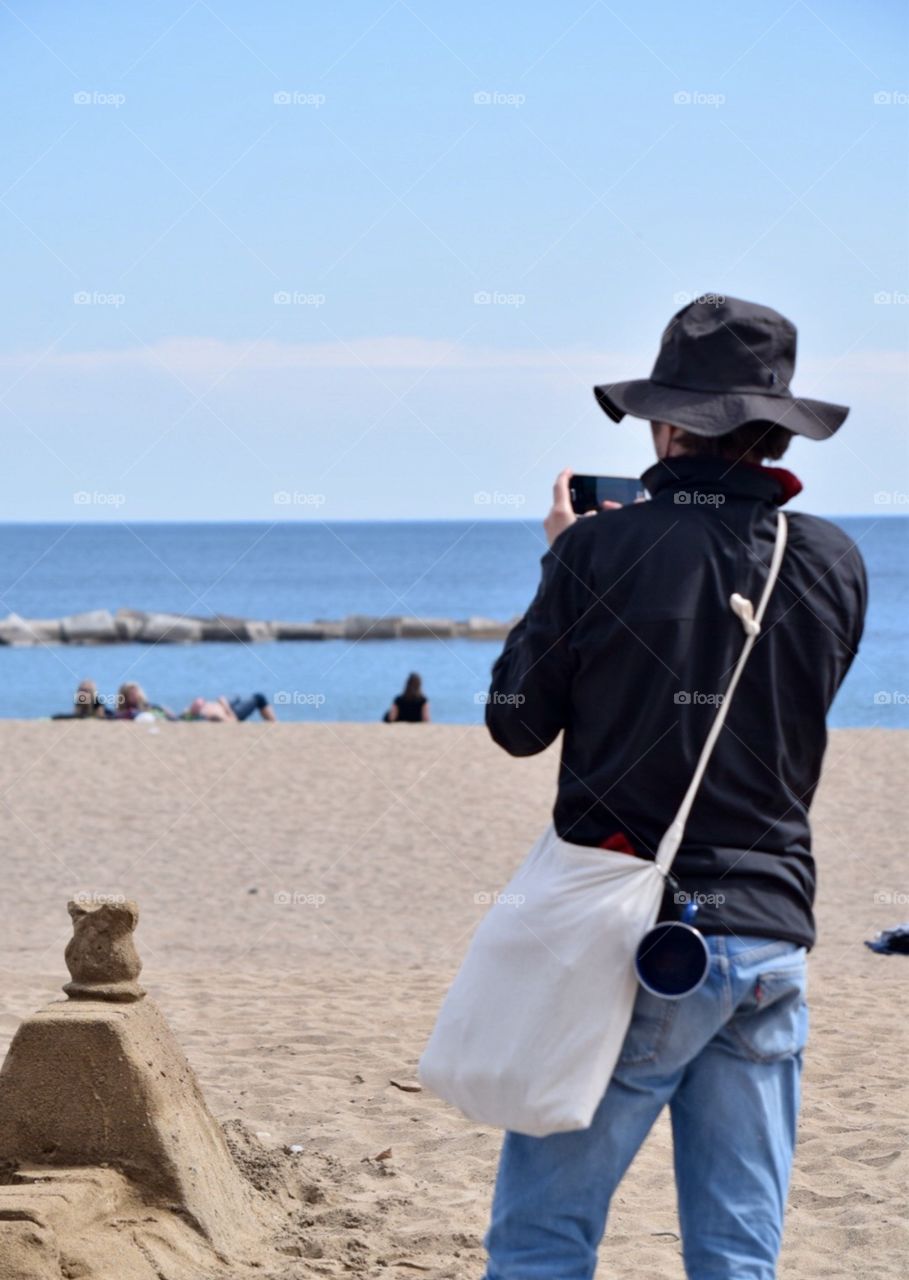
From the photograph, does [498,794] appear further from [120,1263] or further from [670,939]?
[670,939]

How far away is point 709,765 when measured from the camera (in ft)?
7.66

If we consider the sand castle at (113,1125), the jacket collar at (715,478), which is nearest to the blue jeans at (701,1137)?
the jacket collar at (715,478)

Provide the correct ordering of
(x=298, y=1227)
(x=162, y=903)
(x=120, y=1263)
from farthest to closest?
(x=162, y=903), (x=298, y=1227), (x=120, y=1263)

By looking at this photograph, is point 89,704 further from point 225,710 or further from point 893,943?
point 893,943

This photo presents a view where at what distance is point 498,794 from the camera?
14773mm

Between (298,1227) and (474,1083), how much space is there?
7.67ft

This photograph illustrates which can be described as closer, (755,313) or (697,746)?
(697,746)

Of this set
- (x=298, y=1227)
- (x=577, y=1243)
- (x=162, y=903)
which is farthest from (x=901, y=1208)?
(x=162, y=903)

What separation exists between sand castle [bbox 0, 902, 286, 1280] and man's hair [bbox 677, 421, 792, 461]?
220 centimetres

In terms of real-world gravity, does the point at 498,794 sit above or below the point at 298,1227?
above

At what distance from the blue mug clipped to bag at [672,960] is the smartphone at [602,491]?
0.73 metres

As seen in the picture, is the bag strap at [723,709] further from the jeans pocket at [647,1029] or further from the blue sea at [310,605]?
the blue sea at [310,605]

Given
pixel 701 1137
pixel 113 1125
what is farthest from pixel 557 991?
pixel 113 1125

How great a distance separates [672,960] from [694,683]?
1.34ft
